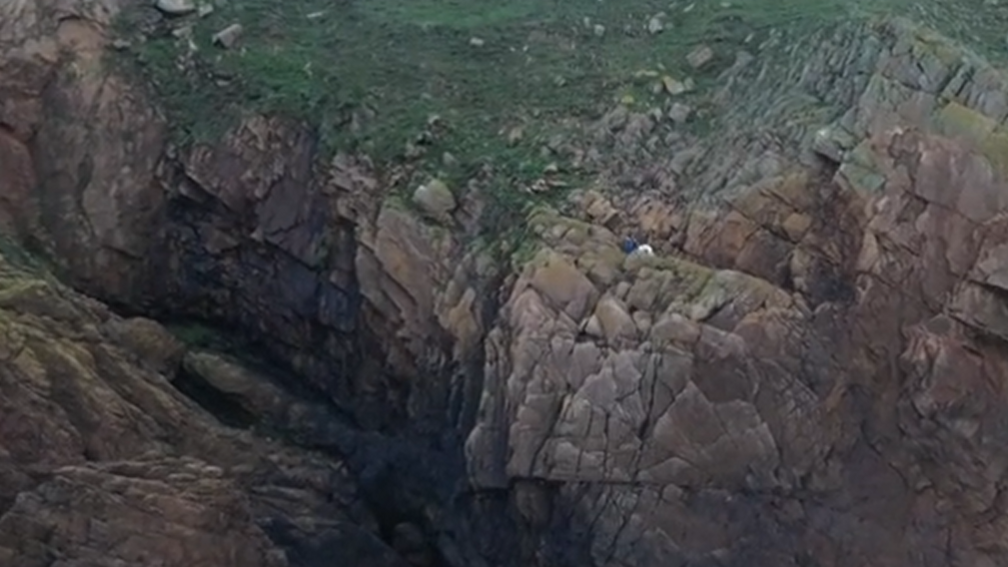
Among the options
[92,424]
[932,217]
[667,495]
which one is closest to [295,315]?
[92,424]

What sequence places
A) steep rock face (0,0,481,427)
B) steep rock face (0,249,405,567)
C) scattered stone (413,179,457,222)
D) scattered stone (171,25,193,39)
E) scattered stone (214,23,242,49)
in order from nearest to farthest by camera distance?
steep rock face (0,249,405,567) < scattered stone (413,179,457,222) < steep rock face (0,0,481,427) < scattered stone (214,23,242,49) < scattered stone (171,25,193,39)

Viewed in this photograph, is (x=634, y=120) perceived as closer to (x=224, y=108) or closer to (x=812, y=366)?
(x=812, y=366)

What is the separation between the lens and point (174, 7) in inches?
588

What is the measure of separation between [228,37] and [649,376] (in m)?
5.22

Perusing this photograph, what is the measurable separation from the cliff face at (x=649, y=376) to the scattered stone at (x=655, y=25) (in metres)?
1.04

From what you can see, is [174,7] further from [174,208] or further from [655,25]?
[655,25]

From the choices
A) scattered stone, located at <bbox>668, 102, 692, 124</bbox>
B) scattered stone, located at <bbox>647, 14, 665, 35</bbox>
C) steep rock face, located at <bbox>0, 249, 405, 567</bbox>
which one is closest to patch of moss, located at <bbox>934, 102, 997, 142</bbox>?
scattered stone, located at <bbox>668, 102, 692, 124</bbox>

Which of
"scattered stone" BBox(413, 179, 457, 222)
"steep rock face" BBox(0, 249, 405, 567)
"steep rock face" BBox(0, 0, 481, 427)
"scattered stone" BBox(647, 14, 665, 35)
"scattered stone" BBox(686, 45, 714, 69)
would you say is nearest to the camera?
"steep rock face" BBox(0, 249, 405, 567)

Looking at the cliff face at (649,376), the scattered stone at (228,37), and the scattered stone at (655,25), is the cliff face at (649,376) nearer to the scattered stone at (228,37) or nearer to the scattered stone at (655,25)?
the scattered stone at (655,25)

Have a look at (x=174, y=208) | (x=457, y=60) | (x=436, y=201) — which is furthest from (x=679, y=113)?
(x=174, y=208)

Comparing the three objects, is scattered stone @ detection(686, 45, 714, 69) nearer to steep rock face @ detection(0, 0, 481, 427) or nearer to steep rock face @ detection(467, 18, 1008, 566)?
steep rock face @ detection(467, 18, 1008, 566)

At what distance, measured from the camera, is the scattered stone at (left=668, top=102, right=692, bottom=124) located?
13227mm

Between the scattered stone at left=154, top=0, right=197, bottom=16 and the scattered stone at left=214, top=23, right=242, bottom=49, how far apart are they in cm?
46

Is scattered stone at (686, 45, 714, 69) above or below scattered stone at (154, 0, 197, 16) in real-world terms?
above
